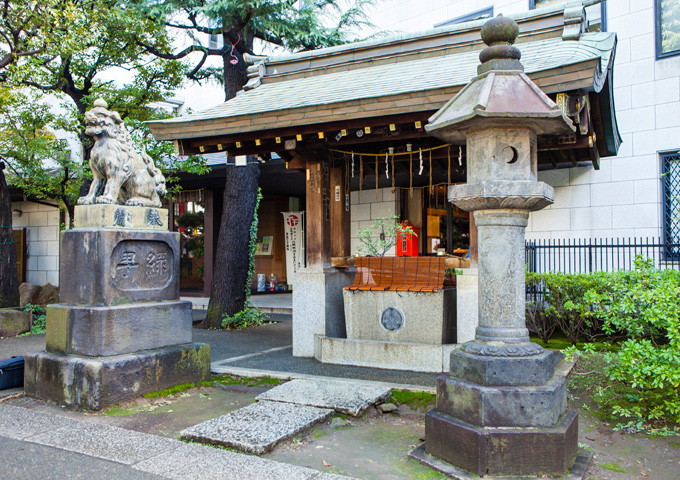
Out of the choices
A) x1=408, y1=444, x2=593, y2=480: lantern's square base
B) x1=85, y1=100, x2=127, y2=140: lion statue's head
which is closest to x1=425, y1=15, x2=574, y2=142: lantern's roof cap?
x1=408, y1=444, x2=593, y2=480: lantern's square base

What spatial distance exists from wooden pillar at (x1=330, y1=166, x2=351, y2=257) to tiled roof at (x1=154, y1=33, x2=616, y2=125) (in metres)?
1.38

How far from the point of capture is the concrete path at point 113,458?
A: 371 centimetres

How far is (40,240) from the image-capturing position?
62.2ft

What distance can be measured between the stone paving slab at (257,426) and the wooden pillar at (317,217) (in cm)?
297

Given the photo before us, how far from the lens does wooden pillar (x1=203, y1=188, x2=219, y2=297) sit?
16.1 meters

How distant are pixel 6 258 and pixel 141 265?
8.19m

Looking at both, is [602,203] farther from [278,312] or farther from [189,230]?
[189,230]

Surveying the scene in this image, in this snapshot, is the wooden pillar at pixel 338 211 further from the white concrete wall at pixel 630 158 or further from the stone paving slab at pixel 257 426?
the white concrete wall at pixel 630 158

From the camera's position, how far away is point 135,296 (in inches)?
236

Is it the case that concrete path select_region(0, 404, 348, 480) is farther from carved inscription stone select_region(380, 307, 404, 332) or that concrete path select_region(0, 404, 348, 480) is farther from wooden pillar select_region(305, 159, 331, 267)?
wooden pillar select_region(305, 159, 331, 267)

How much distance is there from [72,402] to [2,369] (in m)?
1.38

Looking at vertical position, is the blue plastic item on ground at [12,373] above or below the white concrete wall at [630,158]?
below

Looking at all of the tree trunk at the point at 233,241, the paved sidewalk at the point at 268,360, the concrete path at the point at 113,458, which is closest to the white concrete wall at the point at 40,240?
the paved sidewalk at the point at 268,360

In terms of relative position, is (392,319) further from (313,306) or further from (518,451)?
(518,451)
